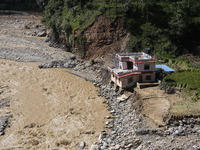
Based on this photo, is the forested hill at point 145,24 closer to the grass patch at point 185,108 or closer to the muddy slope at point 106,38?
the muddy slope at point 106,38

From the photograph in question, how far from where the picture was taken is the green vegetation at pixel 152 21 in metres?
40.3

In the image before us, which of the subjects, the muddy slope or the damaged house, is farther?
the muddy slope

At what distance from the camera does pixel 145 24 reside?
142 feet

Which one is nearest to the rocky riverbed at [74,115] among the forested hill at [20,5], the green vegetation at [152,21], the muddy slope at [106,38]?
the muddy slope at [106,38]

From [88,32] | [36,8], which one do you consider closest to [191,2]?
[88,32]

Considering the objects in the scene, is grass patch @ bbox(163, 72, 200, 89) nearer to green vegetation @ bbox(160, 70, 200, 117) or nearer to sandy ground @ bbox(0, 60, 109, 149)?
green vegetation @ bbox(160, 70, 200, 117)

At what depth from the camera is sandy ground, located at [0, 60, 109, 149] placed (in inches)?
942

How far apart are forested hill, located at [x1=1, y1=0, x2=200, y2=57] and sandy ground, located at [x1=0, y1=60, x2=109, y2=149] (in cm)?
1051

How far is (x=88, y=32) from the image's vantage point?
146ft

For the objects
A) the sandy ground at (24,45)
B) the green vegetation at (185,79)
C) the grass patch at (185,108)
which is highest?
the sandy ground at (24,45)

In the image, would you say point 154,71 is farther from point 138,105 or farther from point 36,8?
point 36,8

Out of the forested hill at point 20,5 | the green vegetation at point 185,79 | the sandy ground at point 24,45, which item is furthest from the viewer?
the forested hill at point 20,5

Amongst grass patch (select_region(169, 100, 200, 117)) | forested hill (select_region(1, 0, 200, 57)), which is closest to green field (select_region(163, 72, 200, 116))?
→ grass patch (select_region(169, 100, 200, 117))

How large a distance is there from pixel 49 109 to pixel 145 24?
2377 cm
